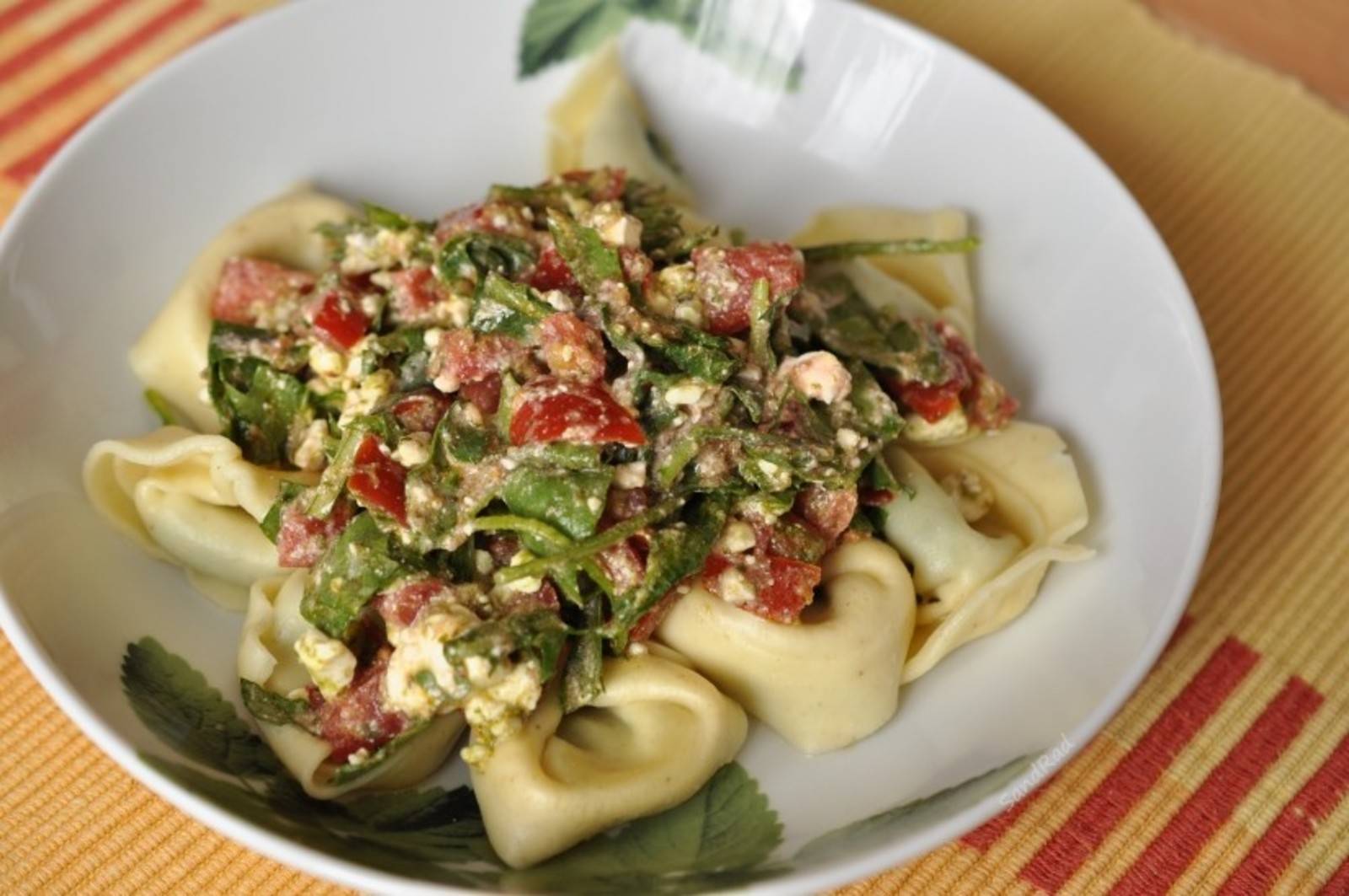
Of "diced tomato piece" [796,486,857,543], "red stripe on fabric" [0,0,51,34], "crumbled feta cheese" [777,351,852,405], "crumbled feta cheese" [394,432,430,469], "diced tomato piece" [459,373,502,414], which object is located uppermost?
"crumbled feta cheese" [777,351,852,405]

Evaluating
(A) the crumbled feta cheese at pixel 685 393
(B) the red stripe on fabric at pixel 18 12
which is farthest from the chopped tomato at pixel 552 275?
(B) the red stripe on fabric at pixel 18 12

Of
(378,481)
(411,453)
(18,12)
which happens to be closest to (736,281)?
(411,453)

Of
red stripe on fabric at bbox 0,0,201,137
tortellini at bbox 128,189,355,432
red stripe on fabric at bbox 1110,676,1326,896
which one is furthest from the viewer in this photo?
red stripe on fabric at bbox 0,0,201,137

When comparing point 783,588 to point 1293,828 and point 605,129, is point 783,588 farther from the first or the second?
point 605,129

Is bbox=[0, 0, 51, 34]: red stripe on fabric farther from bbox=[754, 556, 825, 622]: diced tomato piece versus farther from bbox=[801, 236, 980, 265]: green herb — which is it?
bbox=[754, 556, 825, 622]: diced tomato piece

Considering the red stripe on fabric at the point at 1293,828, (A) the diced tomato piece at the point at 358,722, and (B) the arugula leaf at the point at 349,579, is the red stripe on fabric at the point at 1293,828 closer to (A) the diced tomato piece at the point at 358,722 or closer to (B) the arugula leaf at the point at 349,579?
(A) the diced tomato piece at the point at 358,722

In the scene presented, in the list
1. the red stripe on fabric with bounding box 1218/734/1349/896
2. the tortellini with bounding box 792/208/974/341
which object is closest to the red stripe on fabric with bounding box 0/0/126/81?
the tortellini with bounding box 792/208/974/341

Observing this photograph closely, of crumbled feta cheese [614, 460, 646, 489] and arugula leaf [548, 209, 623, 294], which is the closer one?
crumbled feta cheese [614, 460, 646, 489]

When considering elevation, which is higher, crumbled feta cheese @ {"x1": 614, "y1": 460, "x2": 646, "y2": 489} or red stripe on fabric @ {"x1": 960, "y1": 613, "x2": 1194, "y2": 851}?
crumbled feta cheese @ {"x1": 614, "y1": 460, "x2": 646, "y2": 489}
